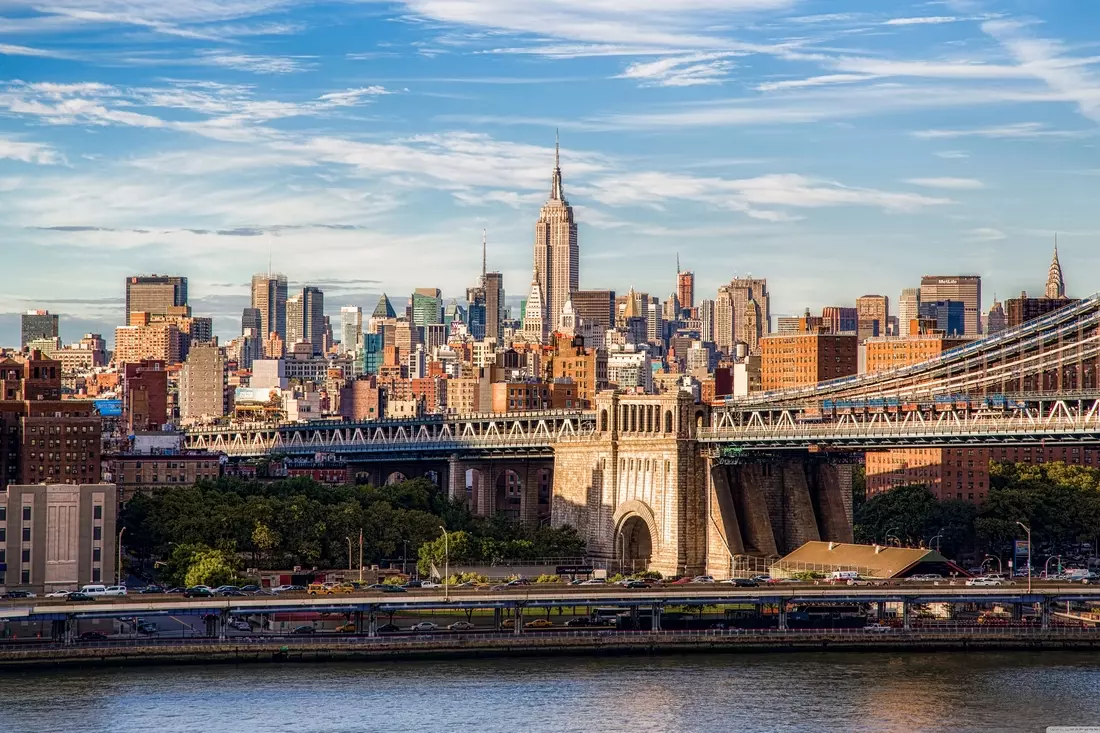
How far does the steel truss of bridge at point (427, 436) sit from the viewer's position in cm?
15550

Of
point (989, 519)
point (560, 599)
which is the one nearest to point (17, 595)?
point (560, 599)

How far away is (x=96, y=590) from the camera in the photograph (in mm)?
108812

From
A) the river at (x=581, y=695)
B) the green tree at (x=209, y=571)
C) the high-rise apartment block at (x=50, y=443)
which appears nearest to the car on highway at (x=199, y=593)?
the river at (x=581, y=695)

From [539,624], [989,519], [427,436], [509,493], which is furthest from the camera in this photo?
[509,493]

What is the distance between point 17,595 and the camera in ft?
352

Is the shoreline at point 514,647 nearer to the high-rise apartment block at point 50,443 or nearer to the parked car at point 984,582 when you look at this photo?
the parked car at point 984,582

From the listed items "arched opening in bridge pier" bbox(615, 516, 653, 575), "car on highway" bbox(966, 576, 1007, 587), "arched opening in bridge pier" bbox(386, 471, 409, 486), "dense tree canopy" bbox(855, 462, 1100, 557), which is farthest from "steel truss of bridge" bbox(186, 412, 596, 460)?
"car on highway" bbox(966, 576, 1007, 587)

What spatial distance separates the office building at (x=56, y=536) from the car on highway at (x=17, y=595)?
1668mm

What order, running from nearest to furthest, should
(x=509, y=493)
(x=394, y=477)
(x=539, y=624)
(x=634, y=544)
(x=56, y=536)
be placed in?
(x=539, y=624) → (x=56, y=536) → (x=634, y=544) → (x=509, y=493) → (x=394, y=477)

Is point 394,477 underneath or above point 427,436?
underneath

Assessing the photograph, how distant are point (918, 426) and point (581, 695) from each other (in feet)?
127

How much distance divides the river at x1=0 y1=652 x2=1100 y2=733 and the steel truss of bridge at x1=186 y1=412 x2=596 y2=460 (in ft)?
159

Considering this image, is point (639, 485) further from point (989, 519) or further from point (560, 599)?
point (560, 599)

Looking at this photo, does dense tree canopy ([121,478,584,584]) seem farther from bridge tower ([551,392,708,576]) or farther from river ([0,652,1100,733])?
river ([0,652,1100,733])
